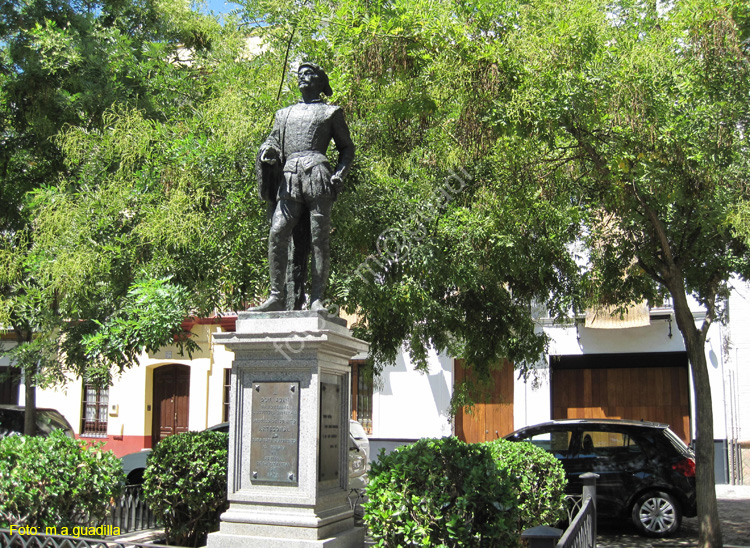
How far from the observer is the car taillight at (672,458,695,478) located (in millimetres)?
10844

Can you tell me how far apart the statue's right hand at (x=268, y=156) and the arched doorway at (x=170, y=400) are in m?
16.7

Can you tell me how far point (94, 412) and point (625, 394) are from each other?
1535cm

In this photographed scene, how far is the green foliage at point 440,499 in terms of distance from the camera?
6.01m

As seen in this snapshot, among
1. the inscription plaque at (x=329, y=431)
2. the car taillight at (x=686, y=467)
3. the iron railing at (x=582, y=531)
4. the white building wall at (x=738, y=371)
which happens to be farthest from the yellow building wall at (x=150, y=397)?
the iron railing at (x=582, y=531)

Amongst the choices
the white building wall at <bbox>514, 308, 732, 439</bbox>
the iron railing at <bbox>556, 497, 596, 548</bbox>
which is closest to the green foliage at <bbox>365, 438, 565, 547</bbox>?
the iron railing at <bbox>556, 497, 596, 548</bbox>

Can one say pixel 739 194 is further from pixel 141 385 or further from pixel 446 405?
pixel 141 385

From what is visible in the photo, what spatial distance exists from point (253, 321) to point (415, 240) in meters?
3.96

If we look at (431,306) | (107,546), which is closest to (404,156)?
(431,306)

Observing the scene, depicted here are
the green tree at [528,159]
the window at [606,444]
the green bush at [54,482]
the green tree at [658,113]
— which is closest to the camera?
the green bush at [54,482]

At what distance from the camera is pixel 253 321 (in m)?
6.55

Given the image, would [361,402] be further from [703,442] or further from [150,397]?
[703,442]

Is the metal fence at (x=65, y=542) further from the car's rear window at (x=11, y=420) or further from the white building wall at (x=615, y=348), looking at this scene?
the white building wall at (x=615, y=348)

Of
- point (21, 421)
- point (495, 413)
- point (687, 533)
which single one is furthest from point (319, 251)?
point (495, 413)

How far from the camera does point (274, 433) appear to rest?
20.8ft
